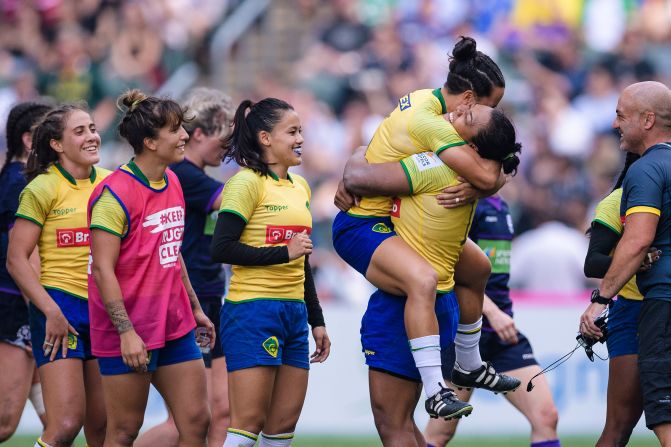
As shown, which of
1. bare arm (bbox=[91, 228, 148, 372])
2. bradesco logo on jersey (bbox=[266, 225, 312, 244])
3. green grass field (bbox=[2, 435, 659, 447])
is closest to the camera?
bare arm (bbox=[91, 228, 148, 372])

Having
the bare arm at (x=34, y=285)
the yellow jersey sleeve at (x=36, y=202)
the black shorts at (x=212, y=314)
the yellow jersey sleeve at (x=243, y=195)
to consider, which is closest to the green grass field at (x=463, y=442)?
the black shorts at (x=212, y=314)

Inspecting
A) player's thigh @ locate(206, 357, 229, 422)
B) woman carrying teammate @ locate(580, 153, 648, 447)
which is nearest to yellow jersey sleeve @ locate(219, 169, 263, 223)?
player's thigh @ locate(206, 357, 229, 422)

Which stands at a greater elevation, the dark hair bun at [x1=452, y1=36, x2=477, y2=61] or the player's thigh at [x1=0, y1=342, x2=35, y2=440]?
the dark hair bun at [x1=452, y1=36, x2=477, y2=61]

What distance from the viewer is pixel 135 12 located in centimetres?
1658

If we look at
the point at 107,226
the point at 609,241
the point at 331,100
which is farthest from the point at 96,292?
the point at 331,100

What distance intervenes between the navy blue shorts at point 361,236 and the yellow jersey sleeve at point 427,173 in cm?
29

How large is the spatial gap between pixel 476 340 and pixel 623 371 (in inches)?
32.2

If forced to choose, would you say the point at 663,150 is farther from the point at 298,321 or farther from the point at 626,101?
the point at 298,321

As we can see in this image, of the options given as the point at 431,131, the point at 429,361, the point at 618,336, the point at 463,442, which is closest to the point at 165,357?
the point at 429,361

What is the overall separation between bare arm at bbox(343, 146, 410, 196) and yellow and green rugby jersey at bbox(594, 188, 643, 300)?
115 cm

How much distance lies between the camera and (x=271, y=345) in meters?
6.20

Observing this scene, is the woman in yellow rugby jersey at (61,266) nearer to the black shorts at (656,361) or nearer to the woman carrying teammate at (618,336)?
the woman carrying teammate at (618,336)

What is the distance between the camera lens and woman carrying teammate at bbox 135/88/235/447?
7344 mm

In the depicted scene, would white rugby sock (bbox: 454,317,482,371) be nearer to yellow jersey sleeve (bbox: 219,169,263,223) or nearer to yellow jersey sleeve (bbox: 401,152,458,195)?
yellow jersey sleeve (bbox: 401,152,458,195)
